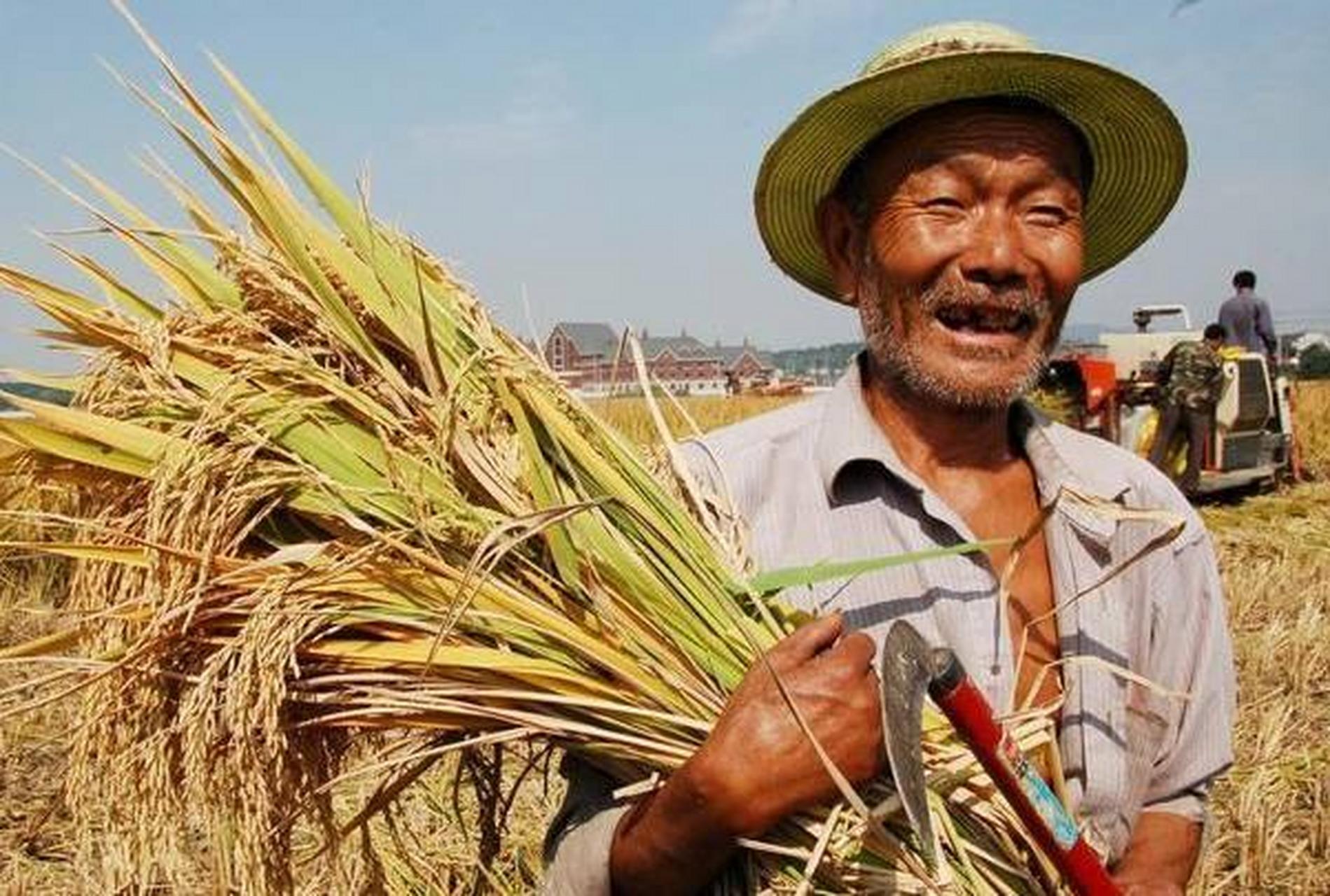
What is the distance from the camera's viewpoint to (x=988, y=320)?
1.90m

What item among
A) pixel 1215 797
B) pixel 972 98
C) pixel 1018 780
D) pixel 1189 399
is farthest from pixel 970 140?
pixel 1189 399

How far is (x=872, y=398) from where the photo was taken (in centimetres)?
207

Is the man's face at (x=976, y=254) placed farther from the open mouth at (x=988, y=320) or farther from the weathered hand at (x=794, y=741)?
the weathered hand at (x=794, y=741)

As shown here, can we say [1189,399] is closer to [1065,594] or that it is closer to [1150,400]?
[1150,400]

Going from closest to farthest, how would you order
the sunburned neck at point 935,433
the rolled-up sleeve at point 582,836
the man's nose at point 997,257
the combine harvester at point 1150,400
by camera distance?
the rolled-up sleeve at point 582,836 → the man's nose at point 997,257 → the sunburned neck at point 935,433 → the combine harvester at point 1150,400

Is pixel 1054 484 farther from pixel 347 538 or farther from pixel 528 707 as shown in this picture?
pixel 347 538

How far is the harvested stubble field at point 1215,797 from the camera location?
302cm

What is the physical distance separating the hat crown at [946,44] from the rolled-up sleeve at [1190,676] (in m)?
0.72

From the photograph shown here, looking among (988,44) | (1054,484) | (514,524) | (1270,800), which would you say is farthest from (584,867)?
(1270,800)

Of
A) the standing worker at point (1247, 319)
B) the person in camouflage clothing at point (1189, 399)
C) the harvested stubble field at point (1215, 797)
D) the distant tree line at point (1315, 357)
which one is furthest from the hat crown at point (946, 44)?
the distant tree line at point (1315, 357)

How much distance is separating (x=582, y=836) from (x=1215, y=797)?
105 inches

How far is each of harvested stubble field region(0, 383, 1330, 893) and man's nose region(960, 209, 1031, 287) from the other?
0.47 m

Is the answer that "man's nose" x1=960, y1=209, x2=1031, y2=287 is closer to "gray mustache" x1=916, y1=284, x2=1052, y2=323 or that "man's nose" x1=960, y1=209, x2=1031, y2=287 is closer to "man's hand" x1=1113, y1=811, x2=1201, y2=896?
"gray mustache" x1=916, y1=284, x2=1052, y2=323

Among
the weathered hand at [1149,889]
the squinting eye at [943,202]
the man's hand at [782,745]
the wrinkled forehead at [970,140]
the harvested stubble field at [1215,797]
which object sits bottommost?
the harvested stubble field at [1215,797]
